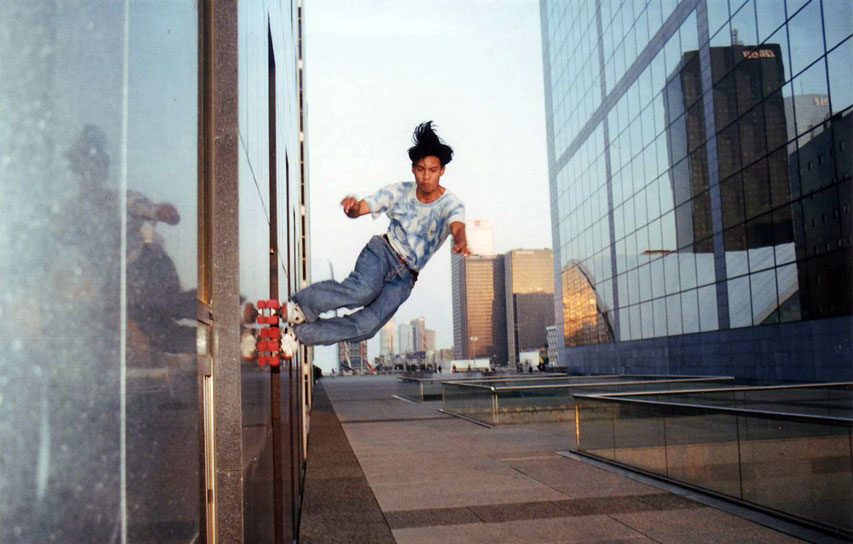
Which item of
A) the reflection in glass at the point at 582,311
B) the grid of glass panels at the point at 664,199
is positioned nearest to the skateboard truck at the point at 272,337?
the grid of glass panels at the point at 664,199

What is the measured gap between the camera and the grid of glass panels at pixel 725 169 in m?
22.5

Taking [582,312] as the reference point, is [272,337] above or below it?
below

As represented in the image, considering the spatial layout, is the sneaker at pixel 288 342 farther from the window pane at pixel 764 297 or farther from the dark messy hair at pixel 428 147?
the window pane at pixel 764 297

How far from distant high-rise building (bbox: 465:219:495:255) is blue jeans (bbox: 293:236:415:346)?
1.61ft

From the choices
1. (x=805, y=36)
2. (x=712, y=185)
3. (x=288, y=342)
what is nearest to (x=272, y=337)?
(x=288, y=342)

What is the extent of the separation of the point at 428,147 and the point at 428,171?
0.12 metres

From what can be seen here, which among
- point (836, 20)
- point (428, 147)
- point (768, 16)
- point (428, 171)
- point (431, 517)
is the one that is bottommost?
point (431, 517)

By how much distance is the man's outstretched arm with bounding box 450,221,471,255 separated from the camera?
3816 millimetres

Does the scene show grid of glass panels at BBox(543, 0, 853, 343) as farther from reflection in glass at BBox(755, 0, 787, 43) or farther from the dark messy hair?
the dark messy hair

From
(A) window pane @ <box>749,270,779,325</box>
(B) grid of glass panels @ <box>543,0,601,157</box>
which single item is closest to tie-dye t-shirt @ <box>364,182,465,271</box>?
(A) window pane @ <box>749,270,779,325</box>

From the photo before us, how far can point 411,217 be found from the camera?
416 cm

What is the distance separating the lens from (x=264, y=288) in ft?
19.5

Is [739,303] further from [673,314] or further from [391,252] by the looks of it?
[391,252]

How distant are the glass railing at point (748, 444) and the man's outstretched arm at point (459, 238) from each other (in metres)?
6.10
